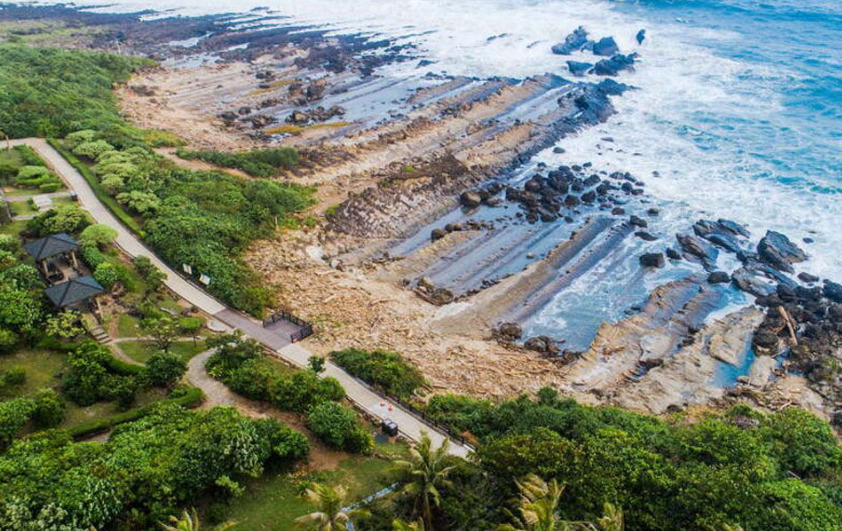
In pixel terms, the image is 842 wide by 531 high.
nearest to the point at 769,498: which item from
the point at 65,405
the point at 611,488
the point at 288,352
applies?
the point at 611,488

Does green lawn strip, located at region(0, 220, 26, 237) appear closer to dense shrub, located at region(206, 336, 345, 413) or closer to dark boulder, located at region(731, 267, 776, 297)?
dense shrub, located at region(206, 336, 345, 413)

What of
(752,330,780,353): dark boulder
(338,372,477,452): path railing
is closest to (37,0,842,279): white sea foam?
(752,330,780,353): dark boulder

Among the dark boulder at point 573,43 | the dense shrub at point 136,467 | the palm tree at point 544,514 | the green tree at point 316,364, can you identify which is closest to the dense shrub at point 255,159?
the green tree at point 316,364

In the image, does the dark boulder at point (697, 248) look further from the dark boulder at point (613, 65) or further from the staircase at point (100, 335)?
the dark boulder at point (613, 65)

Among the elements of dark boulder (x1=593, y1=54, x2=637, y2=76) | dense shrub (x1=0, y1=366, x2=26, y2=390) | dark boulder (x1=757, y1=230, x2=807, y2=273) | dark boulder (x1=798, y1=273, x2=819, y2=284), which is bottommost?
dark boulder (x1=798, y1=273, x2=819, y2=284)

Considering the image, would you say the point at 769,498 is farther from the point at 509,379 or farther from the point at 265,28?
the point at 265,28

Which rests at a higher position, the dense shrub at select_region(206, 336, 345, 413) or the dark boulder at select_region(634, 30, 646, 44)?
the dense shrub at select_region(206, 336, 345, 413)

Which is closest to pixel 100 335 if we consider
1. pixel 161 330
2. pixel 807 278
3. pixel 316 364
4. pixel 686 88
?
pixel 161 330

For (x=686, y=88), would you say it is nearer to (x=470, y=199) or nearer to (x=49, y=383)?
(x=470, y=199)
